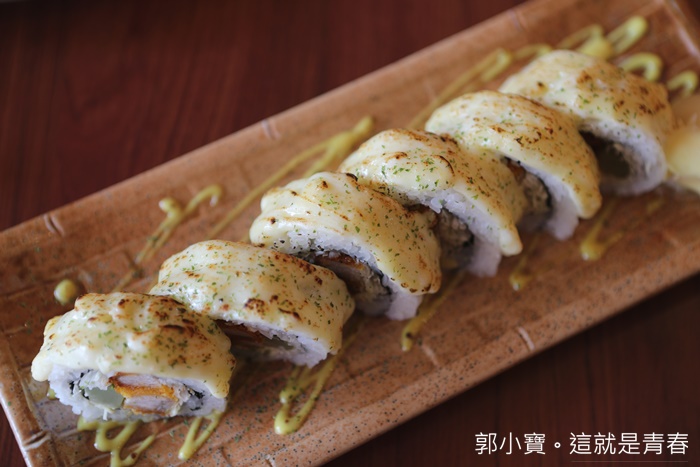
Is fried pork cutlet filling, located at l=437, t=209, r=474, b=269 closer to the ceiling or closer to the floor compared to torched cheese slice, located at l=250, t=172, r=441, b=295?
closer to the floor

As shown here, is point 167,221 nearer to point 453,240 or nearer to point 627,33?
point 453,240

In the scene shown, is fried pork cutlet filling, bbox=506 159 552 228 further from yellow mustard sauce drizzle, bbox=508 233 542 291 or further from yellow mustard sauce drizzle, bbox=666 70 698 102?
yellow mustard sauce drizzle, bbox=666 70 698 102

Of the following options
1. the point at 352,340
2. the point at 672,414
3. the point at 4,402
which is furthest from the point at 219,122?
the point at 672,414

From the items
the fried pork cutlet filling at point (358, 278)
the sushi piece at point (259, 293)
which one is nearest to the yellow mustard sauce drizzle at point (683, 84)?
the fried pork cutlet filling at point (358, 278)

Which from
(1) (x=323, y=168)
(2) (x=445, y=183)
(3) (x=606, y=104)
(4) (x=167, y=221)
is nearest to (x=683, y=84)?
(3) (x=606, y=104)

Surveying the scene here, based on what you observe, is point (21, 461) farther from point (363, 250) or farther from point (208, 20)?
point (208, 20)

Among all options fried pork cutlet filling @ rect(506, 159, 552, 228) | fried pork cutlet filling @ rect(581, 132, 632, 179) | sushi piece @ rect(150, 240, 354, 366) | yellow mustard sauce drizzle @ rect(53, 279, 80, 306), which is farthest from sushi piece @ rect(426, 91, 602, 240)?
yellow mustard sauce drizzle @ rect(53, 279, 80, 306)

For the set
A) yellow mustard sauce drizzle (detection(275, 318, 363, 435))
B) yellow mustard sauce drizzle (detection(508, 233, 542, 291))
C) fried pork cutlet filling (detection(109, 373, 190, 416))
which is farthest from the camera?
yellow mustard sauce drizzle (detection(508, 233, 542, 291))
